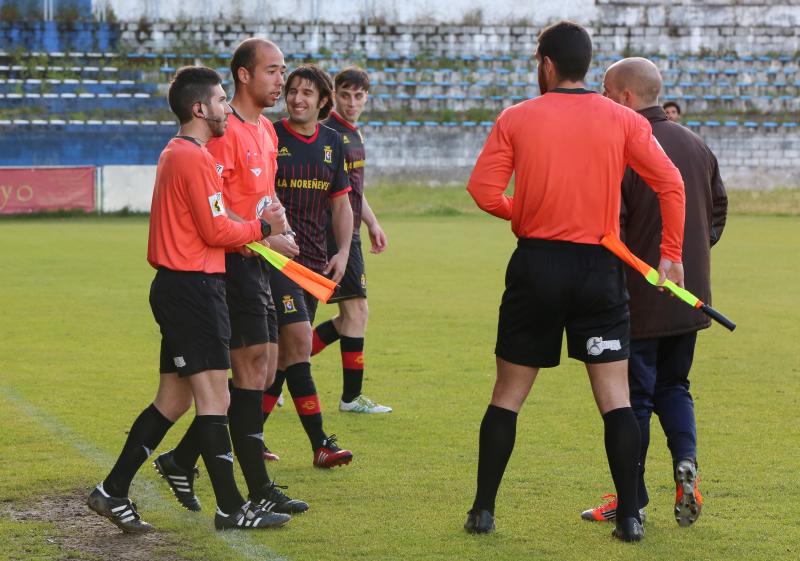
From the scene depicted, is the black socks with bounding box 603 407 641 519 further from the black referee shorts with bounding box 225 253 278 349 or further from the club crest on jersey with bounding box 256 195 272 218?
→ the club crest on jersey with bounding box 256 195 272 218

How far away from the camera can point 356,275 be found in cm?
801

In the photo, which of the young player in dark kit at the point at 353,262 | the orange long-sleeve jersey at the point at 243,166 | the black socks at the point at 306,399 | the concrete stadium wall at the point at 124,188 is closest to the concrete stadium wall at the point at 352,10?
the concrete stadium wall at the point at 124,188

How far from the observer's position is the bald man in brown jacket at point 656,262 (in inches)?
206

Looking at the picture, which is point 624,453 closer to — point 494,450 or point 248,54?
point 494,450

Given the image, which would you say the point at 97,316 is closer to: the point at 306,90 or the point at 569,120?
the point at 306,90

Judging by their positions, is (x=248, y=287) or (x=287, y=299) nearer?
(x=248, y=287)

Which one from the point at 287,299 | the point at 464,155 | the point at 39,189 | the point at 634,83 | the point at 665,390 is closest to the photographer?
the point at 634,83

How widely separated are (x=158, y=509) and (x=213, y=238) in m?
1.37

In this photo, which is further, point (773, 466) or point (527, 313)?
point (773, 466)

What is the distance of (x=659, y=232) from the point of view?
526cm

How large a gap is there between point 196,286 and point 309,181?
176cm

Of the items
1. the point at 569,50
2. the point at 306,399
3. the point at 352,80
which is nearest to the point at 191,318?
the point at 306,399

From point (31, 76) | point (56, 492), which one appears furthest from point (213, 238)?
point (31, 76)

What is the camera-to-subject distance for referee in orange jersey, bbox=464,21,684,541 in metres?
4.75
